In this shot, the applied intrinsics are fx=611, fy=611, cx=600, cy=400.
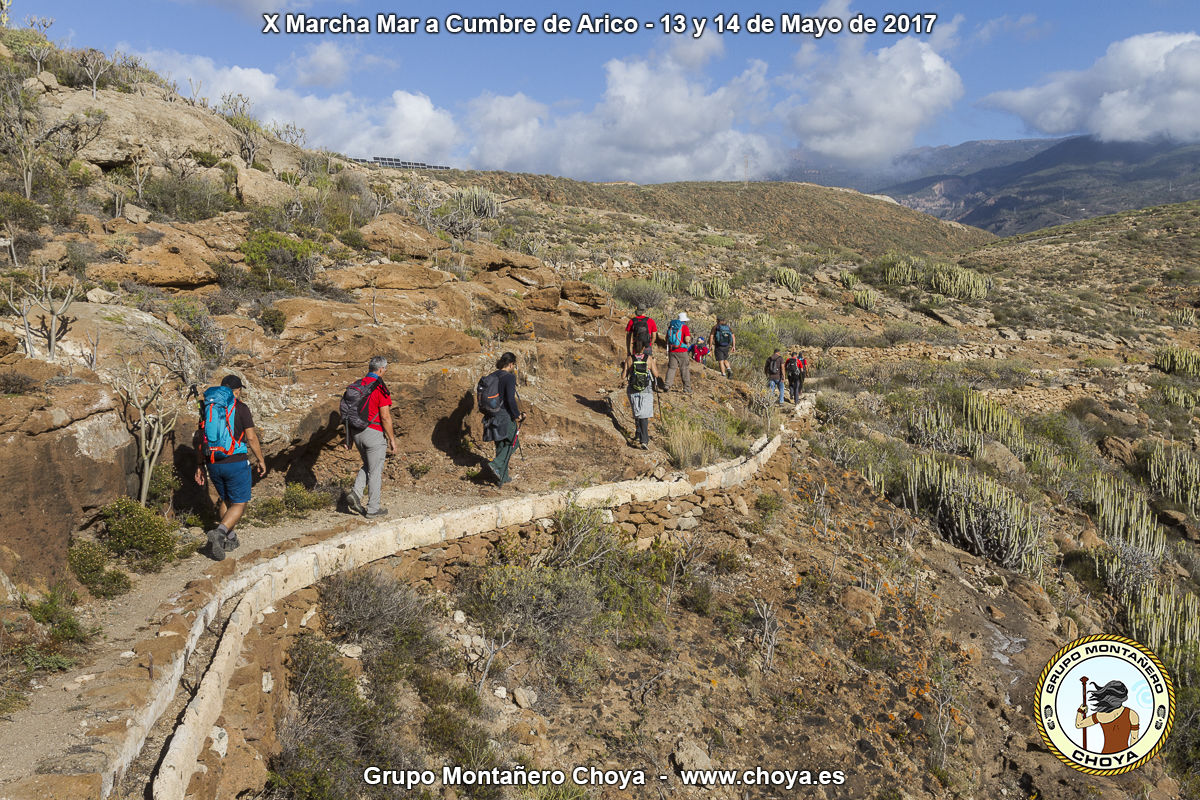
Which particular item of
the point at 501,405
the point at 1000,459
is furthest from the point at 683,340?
the point at 1000,459

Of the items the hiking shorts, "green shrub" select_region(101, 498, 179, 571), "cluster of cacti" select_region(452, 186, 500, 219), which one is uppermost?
"cluster of cacti" select_region(452, 186, 500, 219)

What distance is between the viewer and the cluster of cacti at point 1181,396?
16.4m

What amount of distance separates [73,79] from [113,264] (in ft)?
29.1

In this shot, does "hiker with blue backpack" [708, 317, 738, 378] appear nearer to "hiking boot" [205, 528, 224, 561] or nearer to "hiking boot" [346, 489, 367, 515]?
"hiking boot" [346, 489, 367, 515]

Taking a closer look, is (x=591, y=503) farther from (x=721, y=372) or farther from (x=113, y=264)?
(x=721, y=372)

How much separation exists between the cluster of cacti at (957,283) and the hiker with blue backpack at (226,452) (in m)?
28.3

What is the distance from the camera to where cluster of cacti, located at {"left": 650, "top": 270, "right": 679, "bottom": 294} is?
814 inches

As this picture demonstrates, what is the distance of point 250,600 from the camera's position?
4117mm

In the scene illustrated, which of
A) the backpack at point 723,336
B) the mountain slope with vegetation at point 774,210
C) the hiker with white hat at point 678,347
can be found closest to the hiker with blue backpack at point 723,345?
the backpack at point 723,336

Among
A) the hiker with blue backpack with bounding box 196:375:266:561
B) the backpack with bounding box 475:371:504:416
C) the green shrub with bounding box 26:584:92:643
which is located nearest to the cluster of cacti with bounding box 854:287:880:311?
the backpack with bounding box 475:371:504:416

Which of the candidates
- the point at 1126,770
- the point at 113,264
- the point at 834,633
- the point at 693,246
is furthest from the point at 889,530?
the point at 693,246

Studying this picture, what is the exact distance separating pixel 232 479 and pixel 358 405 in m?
1.14

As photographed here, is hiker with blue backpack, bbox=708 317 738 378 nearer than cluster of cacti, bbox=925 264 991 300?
Yes

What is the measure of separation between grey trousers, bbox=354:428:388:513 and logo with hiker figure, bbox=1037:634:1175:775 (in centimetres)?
660
